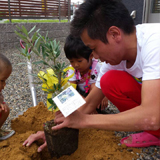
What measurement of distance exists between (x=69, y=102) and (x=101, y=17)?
0.56 meters

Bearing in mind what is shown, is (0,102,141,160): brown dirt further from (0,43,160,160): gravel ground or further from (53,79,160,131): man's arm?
(53,79,160,131): man's arm

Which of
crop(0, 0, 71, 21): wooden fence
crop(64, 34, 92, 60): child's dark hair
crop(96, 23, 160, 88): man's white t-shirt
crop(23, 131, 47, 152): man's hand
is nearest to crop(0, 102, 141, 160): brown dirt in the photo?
crop(23, 131, 47, 152): man's hand

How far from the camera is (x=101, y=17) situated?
44.9 inches

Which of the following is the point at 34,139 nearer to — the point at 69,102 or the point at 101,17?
the point at 69,102

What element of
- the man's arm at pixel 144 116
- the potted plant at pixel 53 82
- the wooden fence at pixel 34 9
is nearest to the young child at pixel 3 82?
the potted plant at pixel 53 82

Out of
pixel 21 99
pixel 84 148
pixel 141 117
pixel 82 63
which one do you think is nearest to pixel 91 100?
pixel 84 148

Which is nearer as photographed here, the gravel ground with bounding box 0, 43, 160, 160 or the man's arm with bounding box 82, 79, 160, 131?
the man's arm with bounding box 82, 79, 160, 131

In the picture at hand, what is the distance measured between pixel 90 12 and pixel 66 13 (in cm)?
788

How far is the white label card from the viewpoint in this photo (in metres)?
1.02

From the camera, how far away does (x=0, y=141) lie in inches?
62.8

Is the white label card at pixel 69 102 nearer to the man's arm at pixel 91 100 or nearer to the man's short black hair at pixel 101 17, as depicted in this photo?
the man's short black hair at pixel 101 17

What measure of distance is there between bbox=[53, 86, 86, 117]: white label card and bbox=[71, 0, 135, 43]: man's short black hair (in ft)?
1.27

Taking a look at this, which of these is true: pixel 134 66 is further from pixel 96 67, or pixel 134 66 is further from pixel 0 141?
pixel 0 141

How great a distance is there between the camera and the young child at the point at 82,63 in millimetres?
1922
